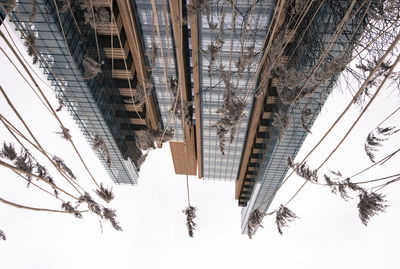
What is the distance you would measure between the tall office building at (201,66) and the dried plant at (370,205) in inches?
78.3

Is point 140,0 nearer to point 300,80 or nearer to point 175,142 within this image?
point 300,80

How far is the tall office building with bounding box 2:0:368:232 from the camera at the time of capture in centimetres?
462

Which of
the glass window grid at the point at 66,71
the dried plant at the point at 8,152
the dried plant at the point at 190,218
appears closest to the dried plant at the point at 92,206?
the dried plant at the point at 8,152

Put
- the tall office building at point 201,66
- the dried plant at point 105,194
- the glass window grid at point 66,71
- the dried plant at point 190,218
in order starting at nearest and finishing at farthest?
the tall office building at point 201,66
the dried plant at point 105,194
the dried plant at point 190,218
the glass window grid at point 66,71

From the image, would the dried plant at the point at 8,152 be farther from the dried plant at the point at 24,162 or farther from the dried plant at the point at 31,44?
the dried plant at the point at 31,44

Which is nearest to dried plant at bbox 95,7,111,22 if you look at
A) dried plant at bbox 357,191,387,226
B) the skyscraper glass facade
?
the skyscraper glass facade

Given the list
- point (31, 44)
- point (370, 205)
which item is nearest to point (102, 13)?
point (31, 44)

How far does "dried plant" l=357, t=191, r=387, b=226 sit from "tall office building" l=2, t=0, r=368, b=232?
6.53ft

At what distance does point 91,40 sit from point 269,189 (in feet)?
71.4

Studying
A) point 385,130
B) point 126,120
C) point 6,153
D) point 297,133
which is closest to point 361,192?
point 385,130

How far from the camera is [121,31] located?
43.9 ft

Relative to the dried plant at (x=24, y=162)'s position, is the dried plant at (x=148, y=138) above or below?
above

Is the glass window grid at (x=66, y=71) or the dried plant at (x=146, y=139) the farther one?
the glass window grid at (x=66, y=71)

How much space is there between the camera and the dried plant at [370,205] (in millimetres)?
3786
